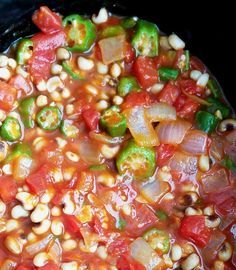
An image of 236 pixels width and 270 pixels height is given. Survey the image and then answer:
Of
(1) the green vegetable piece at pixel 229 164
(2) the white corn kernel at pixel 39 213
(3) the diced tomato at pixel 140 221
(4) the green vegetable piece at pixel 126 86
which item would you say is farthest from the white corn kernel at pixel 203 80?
(2) the white corn kernel at pixel 39 213

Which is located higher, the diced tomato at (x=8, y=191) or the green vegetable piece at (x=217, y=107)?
the diced tomato at (x=8, y=191)

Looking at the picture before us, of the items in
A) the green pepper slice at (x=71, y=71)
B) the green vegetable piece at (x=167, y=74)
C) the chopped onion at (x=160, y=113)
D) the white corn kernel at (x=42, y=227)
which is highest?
the green pepper slice at (x=71, y=71)

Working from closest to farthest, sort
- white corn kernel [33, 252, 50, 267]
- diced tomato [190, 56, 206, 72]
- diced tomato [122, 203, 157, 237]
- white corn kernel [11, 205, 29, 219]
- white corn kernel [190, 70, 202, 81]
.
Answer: white corn kernel [33, 252, 50, 267]
white corn kernel [11, 205, 29, 219]
diced tomato [122, 203, 157, 237]
white corn kernel [190, 70, 202, 81]
diced tomato [190, 56, 206, 72]

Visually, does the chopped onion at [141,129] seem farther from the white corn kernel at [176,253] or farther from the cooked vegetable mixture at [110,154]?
the white corn kernel at [176,253]

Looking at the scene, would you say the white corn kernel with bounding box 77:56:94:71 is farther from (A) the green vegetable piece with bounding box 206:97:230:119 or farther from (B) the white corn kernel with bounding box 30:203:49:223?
(B) the white corn kernel with bounding box 30:203:49:223

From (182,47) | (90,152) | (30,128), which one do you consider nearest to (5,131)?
(30,128)

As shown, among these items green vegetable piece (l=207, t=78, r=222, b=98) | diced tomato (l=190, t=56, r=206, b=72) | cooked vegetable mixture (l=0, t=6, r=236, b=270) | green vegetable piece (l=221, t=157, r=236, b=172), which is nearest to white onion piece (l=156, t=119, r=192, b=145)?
cooked vegetable mixture (l=0, t=6, r=236, b=270)

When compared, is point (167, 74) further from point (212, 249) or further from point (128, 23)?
point (212, 249)
